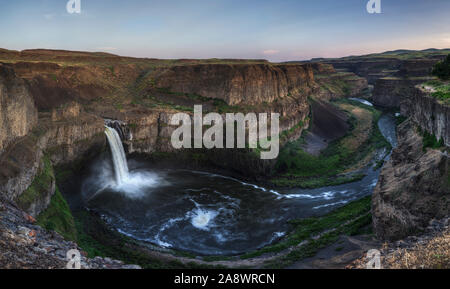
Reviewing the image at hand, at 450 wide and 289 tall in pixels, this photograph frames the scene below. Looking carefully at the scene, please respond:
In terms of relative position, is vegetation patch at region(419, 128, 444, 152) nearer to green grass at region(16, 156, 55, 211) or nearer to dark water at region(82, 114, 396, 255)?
dark water at region(82, 114, 396, 255)

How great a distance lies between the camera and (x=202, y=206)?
35.3m

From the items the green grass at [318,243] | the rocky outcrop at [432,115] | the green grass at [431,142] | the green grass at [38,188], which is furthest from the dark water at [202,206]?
the green grass at [431,142]

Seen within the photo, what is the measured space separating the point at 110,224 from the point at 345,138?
1901 inches

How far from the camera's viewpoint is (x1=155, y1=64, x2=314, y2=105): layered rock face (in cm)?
5559

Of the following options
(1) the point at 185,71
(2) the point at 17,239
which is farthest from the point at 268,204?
(1) the point at 185,71

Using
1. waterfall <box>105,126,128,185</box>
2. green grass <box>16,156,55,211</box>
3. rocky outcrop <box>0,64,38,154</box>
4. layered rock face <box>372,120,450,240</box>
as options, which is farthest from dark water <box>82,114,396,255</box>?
rocky outcrop <box>0,64,38,154</box>

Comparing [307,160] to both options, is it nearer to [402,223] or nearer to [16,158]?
[402,223]

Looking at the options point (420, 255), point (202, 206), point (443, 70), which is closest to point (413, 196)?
point (420, 255)

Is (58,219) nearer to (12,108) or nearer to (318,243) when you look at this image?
(12,108)

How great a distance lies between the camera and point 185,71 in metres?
57.8

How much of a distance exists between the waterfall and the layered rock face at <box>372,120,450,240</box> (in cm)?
3014

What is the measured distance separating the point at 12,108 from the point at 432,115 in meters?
34.9

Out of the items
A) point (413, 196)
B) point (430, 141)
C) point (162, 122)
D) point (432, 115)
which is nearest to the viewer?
point (413, 196)

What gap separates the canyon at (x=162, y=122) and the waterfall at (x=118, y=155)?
137 centimetres
